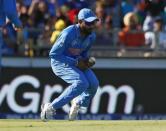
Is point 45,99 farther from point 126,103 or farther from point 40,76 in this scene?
point 126,103

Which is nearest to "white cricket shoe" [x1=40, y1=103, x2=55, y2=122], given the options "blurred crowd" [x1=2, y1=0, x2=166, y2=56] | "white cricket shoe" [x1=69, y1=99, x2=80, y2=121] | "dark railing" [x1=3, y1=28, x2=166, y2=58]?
"white cricket shoe" [x1=69, y1=99, x2=80, y2=121]

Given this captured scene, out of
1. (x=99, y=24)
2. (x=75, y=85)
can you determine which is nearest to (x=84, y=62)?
(x=75, y=85)

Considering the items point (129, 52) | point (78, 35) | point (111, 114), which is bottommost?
point (111, 114)

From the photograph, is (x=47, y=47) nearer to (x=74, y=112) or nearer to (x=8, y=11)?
(x=74, y=112)

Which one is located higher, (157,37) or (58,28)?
(58,28)

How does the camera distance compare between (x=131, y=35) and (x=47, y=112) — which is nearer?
(x=47, y=112)

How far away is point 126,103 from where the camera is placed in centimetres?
1806

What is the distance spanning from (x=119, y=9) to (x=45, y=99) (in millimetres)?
2983

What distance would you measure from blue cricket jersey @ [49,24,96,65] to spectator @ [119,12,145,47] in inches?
207

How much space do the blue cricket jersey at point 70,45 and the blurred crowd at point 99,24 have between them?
4.74 m

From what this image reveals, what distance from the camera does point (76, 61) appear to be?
12.3m

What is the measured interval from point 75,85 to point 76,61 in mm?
483

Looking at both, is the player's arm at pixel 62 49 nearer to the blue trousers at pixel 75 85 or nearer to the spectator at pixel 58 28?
the blue trousers at pixel 75 85

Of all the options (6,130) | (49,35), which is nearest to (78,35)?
(6,130)
